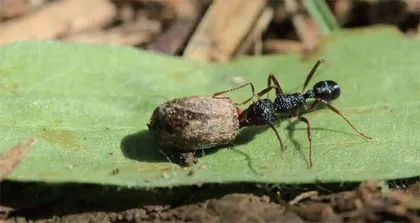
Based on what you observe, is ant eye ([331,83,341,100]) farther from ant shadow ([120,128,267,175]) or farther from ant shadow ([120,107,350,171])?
ant shadow ([120,128,267,175])

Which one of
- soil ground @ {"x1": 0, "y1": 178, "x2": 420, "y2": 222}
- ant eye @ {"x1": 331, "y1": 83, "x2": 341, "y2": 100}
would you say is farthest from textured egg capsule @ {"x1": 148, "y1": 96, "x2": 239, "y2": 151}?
ant eye @ {"x1": 331, "y1": 83, "x2": 341, "y2": 100}

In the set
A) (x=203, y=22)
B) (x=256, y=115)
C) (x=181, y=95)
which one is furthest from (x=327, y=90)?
(x=203, y=22)

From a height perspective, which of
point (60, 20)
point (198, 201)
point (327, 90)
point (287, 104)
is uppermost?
point (327, 90)

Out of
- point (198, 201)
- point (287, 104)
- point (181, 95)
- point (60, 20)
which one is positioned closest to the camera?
point (198, 201)

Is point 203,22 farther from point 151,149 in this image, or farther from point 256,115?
point 151,149

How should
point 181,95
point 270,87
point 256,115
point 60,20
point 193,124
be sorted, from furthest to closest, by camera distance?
point 60,20
point 181,95
point 270,87
point 256,115
point 193,124

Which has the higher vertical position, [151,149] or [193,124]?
[193,124]

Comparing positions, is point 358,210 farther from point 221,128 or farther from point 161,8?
point 161,8

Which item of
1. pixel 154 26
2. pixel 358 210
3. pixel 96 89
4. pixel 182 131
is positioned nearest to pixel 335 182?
pixel 358 210
